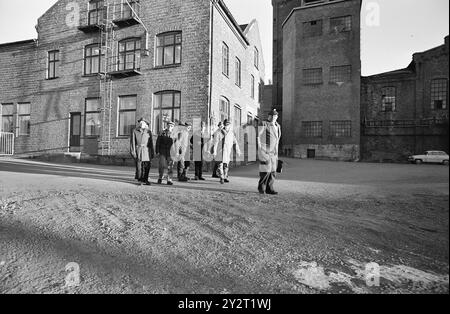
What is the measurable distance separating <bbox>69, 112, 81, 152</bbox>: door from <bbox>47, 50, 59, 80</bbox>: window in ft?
9.64

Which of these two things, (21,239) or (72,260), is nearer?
(72,260)

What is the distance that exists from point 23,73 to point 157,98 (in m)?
10.4

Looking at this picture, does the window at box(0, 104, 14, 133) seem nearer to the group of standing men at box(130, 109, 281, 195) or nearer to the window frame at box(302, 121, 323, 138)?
the group of standing men at box(130, 109, 281, 195)

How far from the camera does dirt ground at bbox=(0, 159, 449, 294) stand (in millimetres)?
2465

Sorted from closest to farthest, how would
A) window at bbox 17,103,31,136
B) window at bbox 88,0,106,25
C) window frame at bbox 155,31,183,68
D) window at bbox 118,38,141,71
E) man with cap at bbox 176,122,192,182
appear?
man with cap at bbox 176,122,192,182, window frame at bbox 155,31,183,68, window at bbox 118,38,141,71, window at bbox 88,0,106,25, window at bbox 17,103,31,136

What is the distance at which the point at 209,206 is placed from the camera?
16.0 feet

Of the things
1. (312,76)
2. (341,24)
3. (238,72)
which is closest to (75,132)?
(238,72)

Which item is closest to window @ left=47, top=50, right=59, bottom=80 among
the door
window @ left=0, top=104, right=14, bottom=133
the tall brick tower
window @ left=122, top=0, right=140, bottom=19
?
the door

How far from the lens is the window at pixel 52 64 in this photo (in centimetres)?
1598

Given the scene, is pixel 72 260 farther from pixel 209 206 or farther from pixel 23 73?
pixel 23 73

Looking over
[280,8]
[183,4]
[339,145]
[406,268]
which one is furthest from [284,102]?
[406,268]

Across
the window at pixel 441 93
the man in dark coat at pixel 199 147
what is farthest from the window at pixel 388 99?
the window at pixel 441 93

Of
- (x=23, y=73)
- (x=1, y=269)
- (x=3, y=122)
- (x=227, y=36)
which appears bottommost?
(x=1, y=269)

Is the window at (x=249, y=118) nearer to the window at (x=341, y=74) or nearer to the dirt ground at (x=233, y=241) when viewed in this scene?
the window at (x=341, y=74)
